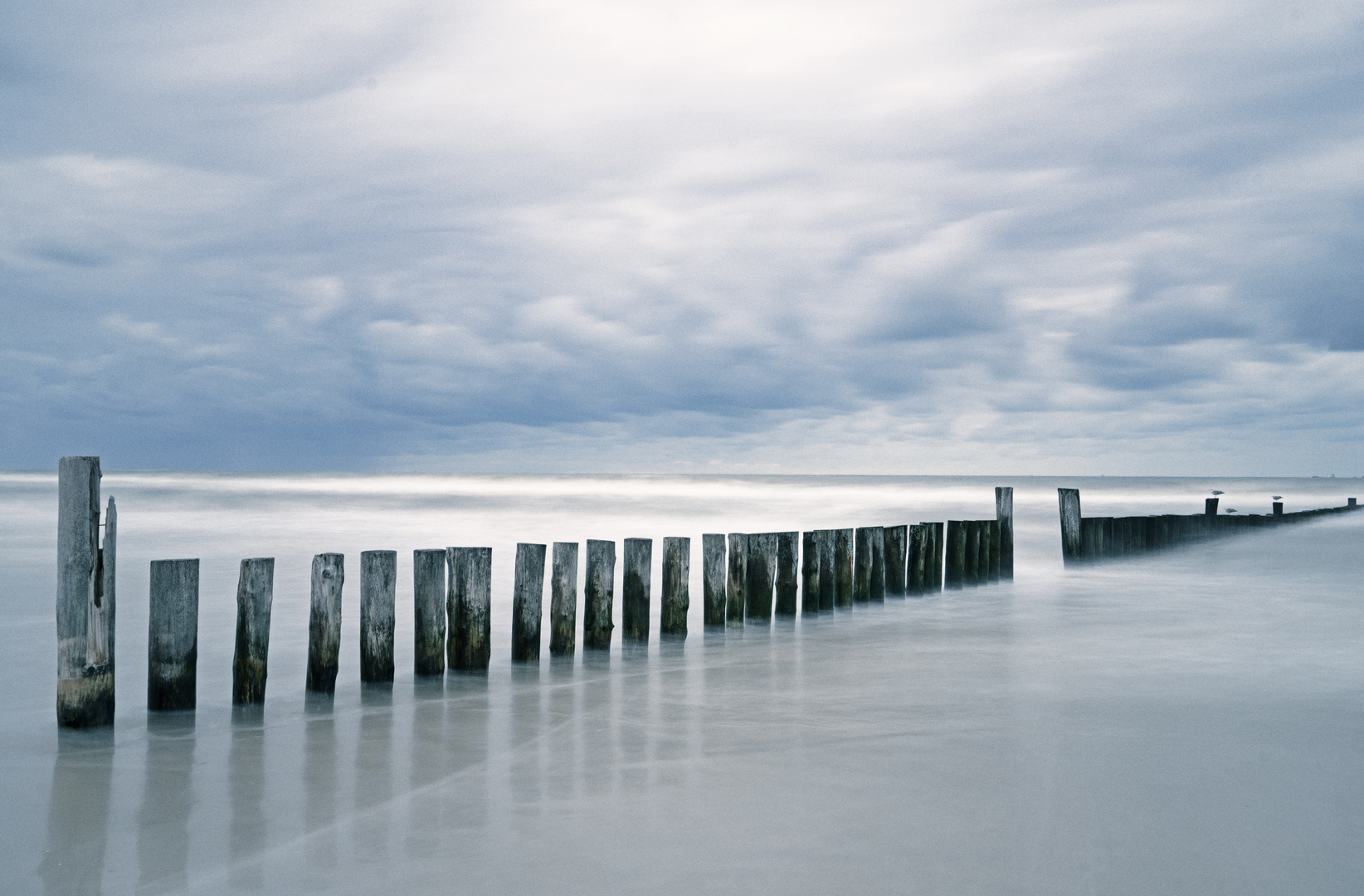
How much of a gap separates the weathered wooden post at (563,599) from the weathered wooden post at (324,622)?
73.0 inches

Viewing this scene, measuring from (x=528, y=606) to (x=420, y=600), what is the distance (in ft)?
3.34

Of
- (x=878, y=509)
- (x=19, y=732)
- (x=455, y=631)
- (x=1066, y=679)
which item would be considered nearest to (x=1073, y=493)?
(x=1066, y=679)

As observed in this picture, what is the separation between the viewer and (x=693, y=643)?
10.1 meters

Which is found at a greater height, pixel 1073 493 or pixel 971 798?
pixel 1073 493

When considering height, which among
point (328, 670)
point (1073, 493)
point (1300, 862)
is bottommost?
point (1300, 862)

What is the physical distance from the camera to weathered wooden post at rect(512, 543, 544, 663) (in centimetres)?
859

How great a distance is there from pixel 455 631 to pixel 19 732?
2921 millimetres

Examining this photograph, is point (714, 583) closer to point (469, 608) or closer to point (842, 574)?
point (842, 574)

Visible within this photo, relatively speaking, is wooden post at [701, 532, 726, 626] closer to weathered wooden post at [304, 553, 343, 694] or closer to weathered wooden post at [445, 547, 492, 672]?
weathered wooden post at [445, 547, 492, 672]

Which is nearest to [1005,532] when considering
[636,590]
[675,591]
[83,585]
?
[675,591]

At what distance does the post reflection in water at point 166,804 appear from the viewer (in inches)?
176

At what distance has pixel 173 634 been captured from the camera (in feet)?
22.4

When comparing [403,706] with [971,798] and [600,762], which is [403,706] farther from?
[971,798]

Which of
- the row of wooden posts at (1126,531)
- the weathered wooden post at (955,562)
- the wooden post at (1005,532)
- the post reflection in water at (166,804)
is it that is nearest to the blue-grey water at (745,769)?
the post reflection in water at (166,804)
